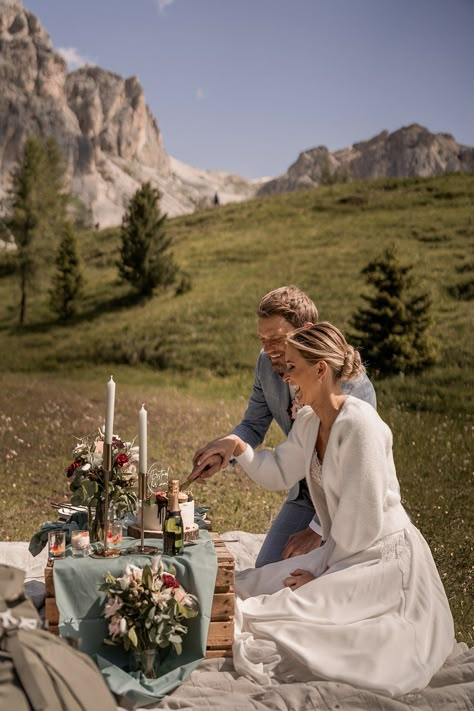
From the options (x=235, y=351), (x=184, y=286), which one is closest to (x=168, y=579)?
(x=235, y=351)

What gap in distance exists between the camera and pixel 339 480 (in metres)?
4.52

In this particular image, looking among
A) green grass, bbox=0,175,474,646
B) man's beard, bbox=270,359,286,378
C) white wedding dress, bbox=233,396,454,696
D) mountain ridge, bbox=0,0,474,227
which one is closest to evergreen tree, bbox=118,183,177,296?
green grass, bbox=0,175,474,646

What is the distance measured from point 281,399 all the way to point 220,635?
6.77 ft

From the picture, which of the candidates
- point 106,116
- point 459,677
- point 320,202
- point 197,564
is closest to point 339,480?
point 197,564

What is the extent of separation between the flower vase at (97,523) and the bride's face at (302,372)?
1300mm

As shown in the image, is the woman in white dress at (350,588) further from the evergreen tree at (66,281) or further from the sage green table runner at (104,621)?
the evergreen tree at (66,281)

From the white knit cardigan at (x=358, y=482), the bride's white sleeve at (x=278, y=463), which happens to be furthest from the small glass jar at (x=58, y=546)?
the white knit cardigan at (x=358, y=482)

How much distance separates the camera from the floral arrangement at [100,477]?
4.54m

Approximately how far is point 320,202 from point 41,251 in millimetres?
11320

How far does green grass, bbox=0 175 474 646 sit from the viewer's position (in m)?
10.0

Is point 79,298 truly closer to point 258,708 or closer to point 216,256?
point 216,256

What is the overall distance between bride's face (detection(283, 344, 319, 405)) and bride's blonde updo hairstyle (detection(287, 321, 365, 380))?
0.09ft

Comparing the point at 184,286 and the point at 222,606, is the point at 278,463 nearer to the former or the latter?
the point at 222,606

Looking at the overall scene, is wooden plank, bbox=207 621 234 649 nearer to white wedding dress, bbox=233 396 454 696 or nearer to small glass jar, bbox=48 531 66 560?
white wedding dress, bbox=233 396 454 696
